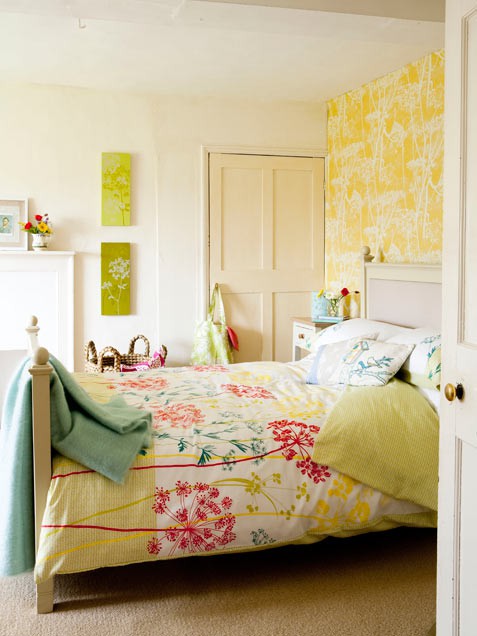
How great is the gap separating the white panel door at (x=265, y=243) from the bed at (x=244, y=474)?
85.5 inches

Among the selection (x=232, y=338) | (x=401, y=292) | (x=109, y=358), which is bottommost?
(x=109, y=358)

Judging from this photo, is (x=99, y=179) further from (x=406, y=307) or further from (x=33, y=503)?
(x=33, y=503)

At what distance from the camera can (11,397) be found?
274 centimetres

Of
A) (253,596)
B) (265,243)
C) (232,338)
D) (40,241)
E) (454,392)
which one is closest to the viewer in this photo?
(454,392)

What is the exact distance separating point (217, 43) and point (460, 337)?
2830mm

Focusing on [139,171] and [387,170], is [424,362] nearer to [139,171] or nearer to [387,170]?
[387,170]

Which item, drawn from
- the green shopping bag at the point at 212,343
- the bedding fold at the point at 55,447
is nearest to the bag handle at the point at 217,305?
the green shopping bag at the point at 212,343

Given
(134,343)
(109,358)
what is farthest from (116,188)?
(109,358)

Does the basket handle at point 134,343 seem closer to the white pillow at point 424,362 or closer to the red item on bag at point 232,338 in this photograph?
the red item on bag at point 232,338

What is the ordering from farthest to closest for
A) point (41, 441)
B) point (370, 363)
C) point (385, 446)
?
1. point (370, 363)
2. point (385, 446)
3. point (41, 441)

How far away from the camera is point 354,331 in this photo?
4078mm

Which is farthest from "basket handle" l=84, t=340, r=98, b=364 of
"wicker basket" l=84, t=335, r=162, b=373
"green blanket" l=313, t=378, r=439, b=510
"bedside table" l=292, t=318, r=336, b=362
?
"green blanket" l=313, t=378, r=439, b=510

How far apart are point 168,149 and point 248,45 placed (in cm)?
140

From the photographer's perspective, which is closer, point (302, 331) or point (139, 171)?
point (302, 331)
